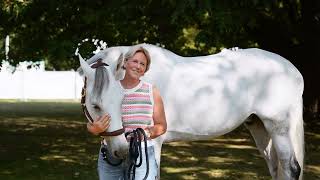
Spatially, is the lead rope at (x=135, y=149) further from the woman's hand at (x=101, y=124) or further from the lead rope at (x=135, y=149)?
the woman's hand at (x=101, y=124)

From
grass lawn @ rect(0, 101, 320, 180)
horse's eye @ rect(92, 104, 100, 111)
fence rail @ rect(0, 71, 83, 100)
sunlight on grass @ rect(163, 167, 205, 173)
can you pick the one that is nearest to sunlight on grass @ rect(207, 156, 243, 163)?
grass lawn @ rect(0, 101, 320, 180)

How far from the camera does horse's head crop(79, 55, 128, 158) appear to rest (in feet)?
10.4

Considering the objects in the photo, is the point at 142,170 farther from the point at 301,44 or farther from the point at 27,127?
the point at 27,127

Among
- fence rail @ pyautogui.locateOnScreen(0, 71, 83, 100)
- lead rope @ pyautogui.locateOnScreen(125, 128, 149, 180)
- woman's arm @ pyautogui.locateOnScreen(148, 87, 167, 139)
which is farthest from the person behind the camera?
fence rail @ pyautogui.locateOnScreen(0, 71, 83, 100)

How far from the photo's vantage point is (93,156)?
8.98m

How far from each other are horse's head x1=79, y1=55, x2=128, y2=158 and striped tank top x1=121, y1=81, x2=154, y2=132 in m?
0.09

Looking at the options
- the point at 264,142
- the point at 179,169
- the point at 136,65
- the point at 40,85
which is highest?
the point at 136,65

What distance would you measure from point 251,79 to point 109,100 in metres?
1.80

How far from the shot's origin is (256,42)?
13.0 m

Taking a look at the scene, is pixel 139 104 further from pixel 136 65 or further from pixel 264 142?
pixel 264 142

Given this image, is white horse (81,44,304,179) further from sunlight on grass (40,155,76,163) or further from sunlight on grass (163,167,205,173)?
sunlight on grass (40,155,76,163)

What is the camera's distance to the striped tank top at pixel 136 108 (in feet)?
10.9

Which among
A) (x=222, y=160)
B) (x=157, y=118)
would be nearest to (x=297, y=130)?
(x=157, y=118)

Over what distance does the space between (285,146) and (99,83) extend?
7.10ft
